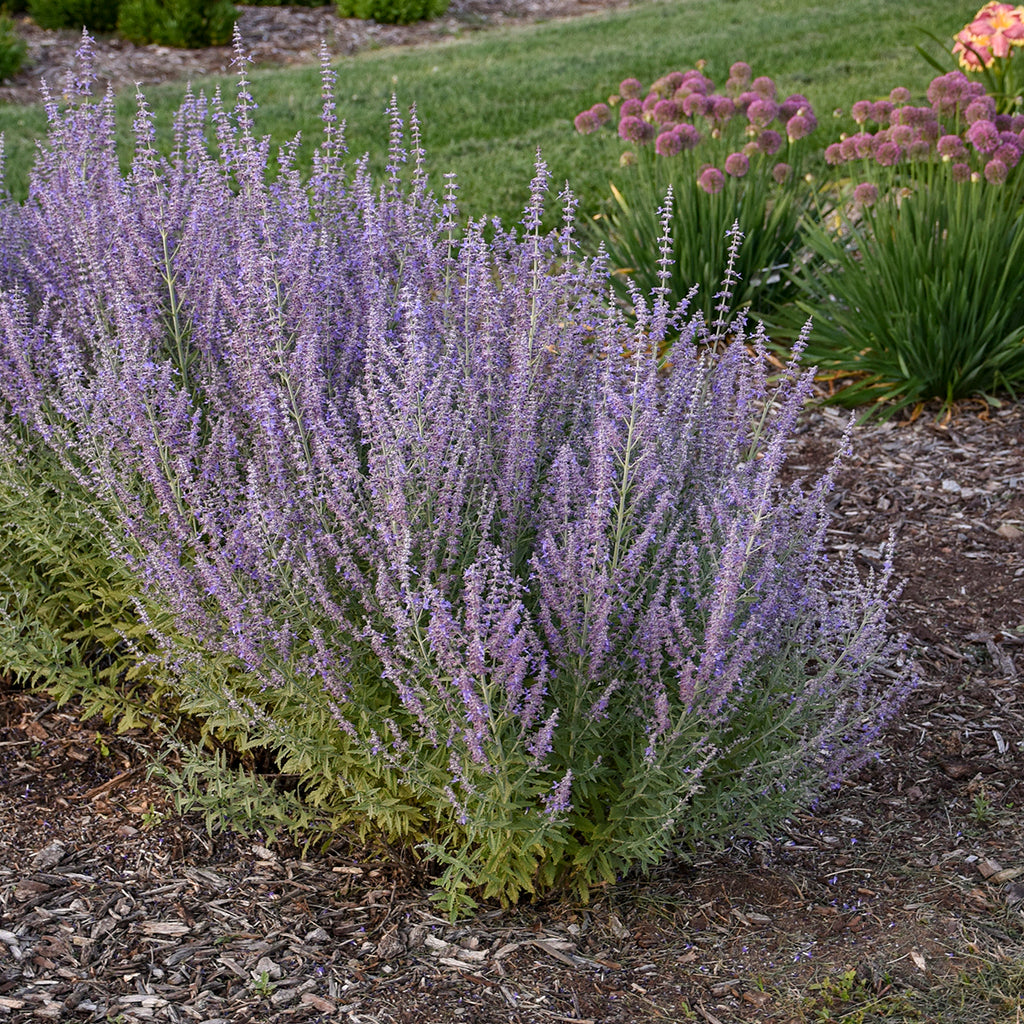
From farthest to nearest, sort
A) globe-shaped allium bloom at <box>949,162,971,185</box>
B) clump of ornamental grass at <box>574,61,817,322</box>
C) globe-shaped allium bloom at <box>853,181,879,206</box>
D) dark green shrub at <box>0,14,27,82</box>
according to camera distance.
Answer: dark green shrub at <box>0,14,27,82</box> → clump of ornamental grass at <box>574,61,817,322</box> → globe-shaped allium bloom at <box>853,181,879,206</box> → globe-shaped allium bloom at <box>949,162,971,185</box>

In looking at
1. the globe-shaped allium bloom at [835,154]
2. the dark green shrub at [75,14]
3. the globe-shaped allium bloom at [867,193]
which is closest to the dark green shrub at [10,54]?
the dark green shrub at [75,14]

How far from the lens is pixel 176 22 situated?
656 inches

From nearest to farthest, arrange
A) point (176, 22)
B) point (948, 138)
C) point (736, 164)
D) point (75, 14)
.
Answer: point (948, 138) → point (736, 164) → point (176, 22) → point (75, 14)

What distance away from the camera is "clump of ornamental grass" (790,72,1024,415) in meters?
5.52

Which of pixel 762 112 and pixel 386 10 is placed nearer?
pixel 762 112

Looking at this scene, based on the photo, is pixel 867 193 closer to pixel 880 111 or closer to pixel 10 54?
pixel 880 111

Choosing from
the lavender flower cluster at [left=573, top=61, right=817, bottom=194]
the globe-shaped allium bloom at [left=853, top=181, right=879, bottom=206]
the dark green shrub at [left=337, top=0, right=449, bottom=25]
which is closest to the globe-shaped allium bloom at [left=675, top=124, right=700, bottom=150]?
the lavender flower cluster at [left=573, top=61, right=817, bottom=194]

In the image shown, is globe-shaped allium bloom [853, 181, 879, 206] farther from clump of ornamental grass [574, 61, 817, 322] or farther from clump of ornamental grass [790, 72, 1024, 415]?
clump of ornamental grass [574, 61, 817, 322]

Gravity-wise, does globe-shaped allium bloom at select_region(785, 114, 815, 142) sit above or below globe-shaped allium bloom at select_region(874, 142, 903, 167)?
above

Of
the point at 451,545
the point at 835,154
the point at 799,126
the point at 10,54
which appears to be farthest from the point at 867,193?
the point at 10,54

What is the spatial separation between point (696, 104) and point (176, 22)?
13.0 m

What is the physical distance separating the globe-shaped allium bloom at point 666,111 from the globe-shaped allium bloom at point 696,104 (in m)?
0.06

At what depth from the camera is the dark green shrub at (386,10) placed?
746 inches

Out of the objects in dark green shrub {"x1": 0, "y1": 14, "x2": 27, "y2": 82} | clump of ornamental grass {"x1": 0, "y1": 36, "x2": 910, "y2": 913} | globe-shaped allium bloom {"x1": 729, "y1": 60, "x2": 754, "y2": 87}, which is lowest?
clump of ornamental grass {"x1": 0, "y1": 36, "x2": 910, "y2": 913}
